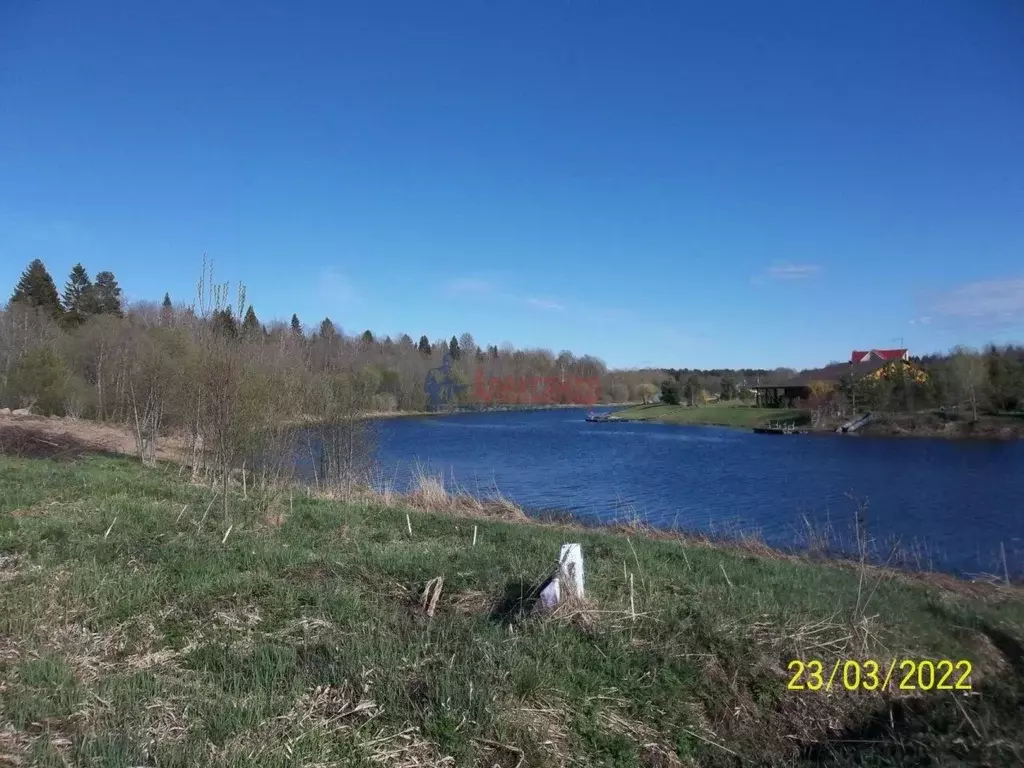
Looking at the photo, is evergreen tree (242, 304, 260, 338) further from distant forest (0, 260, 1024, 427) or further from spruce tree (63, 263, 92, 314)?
spruce tree (63, 263, 92, 314)

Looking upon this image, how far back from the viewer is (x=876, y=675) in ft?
18.4

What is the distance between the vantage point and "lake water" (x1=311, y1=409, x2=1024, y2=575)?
18.3 meters

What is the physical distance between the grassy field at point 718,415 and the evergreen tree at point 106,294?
5918 cm

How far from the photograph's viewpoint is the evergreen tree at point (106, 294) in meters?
61.0

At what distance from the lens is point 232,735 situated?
3697 mm

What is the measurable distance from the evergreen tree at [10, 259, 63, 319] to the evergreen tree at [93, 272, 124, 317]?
4547mm

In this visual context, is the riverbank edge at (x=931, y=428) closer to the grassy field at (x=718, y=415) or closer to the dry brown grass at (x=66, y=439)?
the grassy field at (x=718, y=415)

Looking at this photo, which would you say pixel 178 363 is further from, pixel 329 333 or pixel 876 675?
pixel 329 333

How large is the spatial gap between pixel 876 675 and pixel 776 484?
24146mm

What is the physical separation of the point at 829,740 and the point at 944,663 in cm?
184

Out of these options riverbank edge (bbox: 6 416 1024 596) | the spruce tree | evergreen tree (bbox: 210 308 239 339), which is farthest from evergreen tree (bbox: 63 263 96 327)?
evergreen tree (bbox: 210 308 239 339)

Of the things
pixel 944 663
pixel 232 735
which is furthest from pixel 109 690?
pixel 944 663

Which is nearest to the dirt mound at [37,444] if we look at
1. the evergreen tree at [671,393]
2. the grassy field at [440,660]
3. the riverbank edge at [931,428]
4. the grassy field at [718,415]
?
the grassy field at [440,660]

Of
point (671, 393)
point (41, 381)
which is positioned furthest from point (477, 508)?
point (671, 393)
